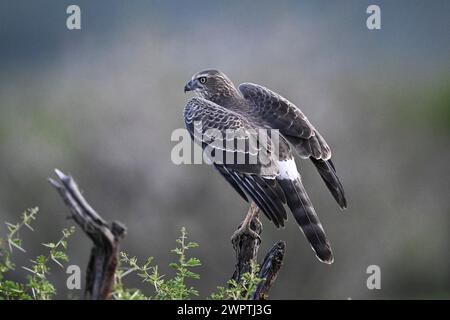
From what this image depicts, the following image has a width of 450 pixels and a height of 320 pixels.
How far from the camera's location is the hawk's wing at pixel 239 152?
14.5 feet

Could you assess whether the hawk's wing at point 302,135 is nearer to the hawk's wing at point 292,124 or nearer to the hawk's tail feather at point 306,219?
the hawk's wing at point 292,124

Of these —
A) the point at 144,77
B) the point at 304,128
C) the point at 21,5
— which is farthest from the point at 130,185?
the point at 304,128

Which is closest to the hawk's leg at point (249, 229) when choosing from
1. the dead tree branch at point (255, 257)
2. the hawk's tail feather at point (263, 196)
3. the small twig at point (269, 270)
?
the dead tree branch at point (255, 257)

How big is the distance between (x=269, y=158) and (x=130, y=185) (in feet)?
13.9

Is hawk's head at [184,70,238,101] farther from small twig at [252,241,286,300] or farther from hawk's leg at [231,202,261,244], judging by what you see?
small twig at [252,241,286,300]

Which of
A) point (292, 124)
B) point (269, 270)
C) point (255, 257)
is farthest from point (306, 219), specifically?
point (269, 270)

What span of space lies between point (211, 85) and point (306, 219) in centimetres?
163

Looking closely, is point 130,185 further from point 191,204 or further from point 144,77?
point 144,77

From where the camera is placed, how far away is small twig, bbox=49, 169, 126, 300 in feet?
8.07

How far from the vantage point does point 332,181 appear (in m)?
4.82

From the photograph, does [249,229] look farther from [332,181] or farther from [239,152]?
[332,181]

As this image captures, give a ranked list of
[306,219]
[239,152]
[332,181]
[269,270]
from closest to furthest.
→ [269,270]
[306,219]
[239,152]
[332,181]

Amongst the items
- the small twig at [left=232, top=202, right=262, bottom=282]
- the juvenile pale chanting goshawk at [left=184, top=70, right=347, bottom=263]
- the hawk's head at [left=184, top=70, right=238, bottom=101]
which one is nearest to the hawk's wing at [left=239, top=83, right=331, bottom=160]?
the juvenile pale chanting goshawk at [left=184, top=70, right=347, bottom=263]

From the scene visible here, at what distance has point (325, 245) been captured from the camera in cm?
437
